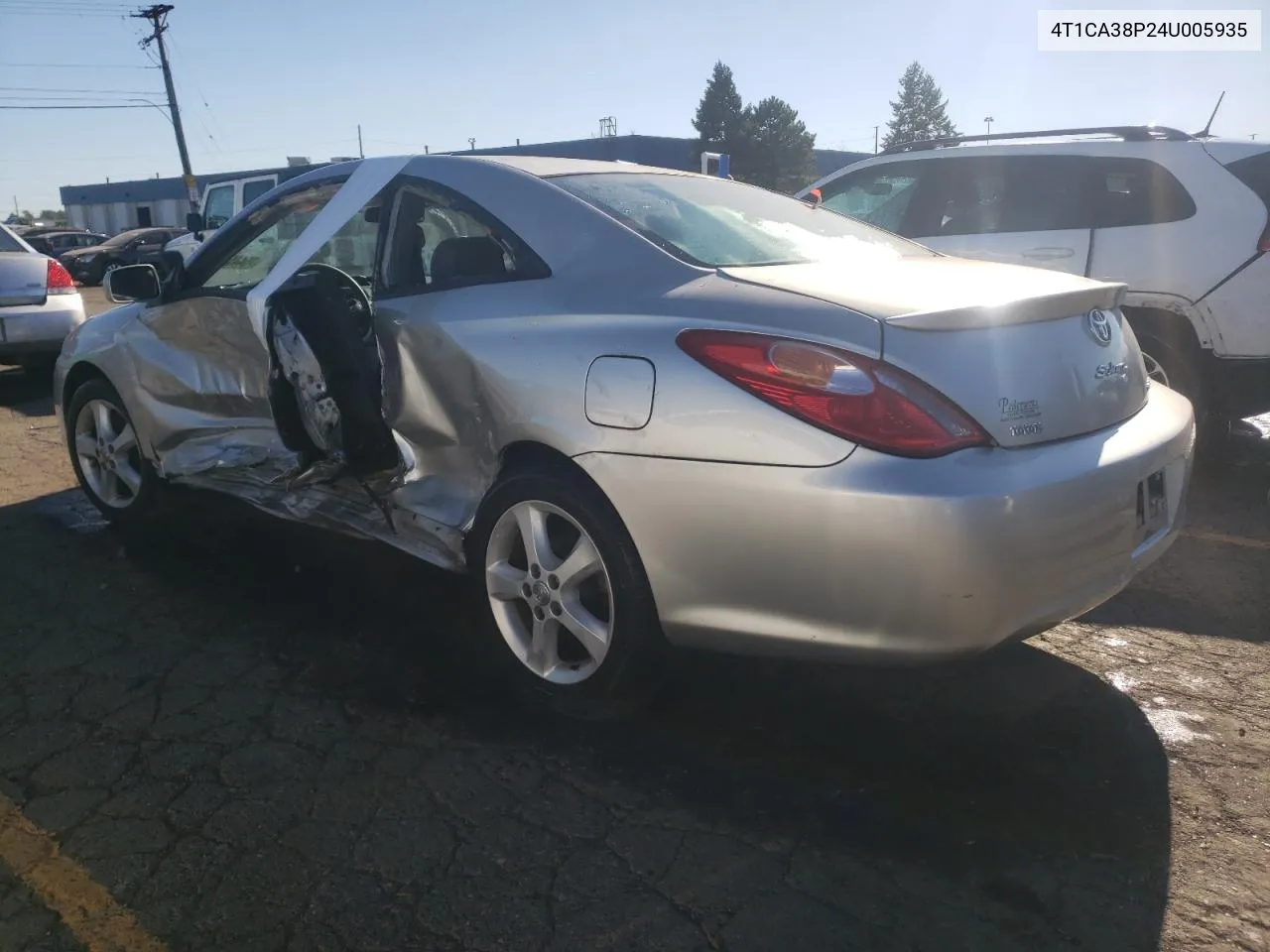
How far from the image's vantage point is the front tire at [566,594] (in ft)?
9.09

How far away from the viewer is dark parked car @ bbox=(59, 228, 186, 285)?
26.6 metres

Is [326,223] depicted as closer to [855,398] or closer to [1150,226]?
[855,398]

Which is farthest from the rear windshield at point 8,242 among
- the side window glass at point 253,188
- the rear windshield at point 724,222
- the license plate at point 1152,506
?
the license plate at point 1152,506

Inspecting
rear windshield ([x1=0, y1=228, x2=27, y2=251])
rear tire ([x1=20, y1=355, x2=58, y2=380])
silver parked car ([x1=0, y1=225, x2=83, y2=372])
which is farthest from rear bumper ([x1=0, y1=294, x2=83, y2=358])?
rear tire ([x1=20, y1=355, x2=58, y2=380])

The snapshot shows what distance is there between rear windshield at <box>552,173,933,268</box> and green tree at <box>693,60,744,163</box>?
67.3 m

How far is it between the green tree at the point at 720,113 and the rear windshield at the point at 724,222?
67.3 m

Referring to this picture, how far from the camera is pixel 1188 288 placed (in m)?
5.23

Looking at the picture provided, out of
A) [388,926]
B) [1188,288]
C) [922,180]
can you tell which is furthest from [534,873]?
[922,180]

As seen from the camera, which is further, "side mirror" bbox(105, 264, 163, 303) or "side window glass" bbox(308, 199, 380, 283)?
"side mirror" bbox(105, 264, 163, 303)

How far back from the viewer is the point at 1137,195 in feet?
18.1

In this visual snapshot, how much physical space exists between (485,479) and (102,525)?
2777 mm

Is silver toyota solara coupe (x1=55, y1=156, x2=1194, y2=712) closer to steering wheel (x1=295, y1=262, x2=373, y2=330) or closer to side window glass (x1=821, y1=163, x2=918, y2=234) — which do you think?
steering wheel (x1=295, y1=262, x2=373, y2=330)

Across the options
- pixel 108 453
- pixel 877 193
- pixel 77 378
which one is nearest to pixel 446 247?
pixel 108 453

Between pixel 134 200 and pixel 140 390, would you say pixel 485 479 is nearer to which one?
pixel 140 390
